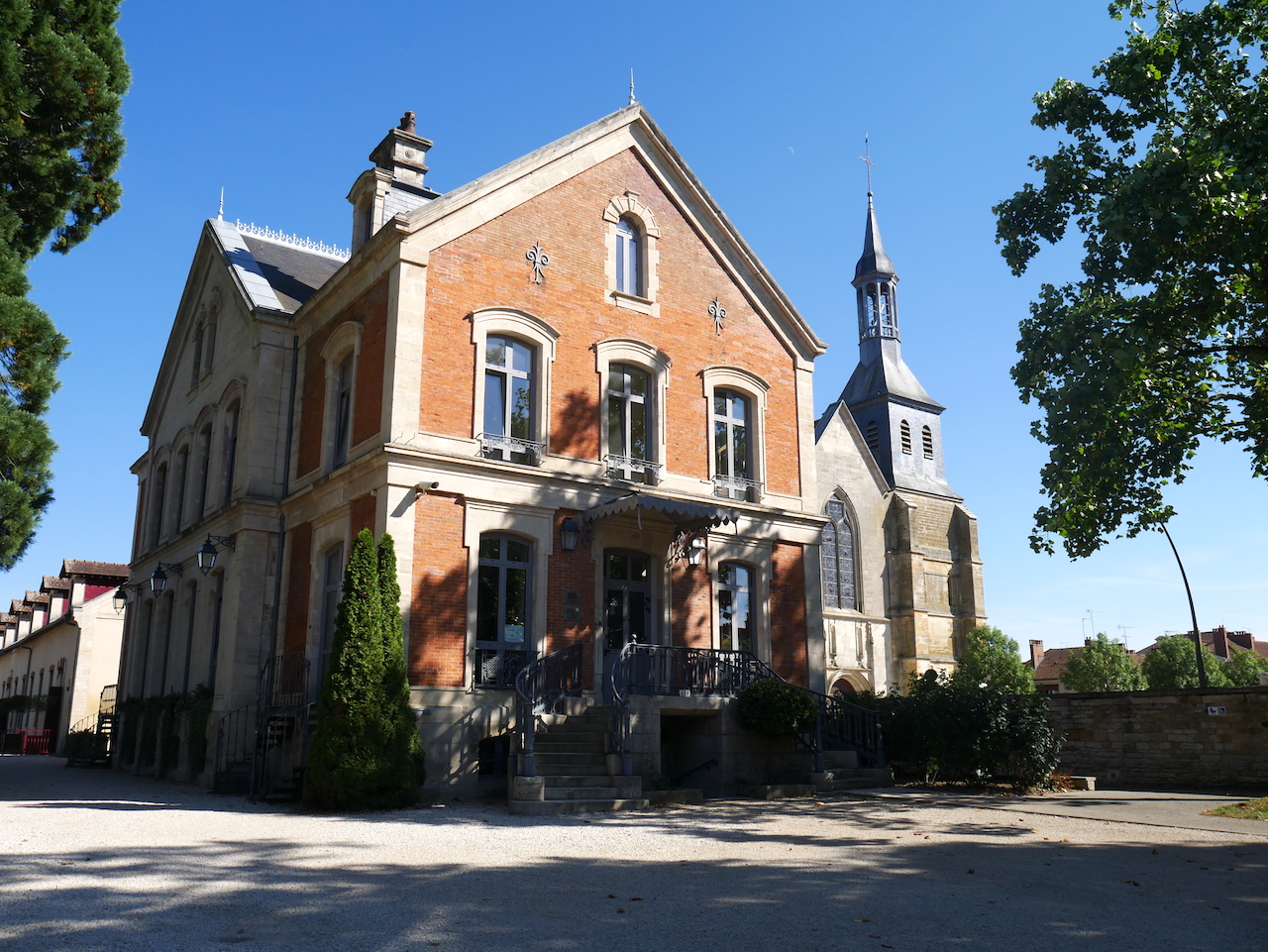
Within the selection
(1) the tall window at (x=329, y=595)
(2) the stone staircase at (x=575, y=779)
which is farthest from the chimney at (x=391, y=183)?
(2) the stone staircase at (x=575, y=779)

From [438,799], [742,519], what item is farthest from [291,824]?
[742,519]

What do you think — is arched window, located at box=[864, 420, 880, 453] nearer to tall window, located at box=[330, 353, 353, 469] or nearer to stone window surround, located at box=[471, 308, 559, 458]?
stone window surround, located at box=[471, 308, 559, 458]

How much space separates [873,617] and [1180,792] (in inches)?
979

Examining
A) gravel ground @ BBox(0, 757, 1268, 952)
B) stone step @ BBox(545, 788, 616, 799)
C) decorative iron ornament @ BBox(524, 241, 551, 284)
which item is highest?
decorative iron ornament @ BBox(524, 241, 551, 284)

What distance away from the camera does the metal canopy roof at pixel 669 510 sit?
15.6 metres

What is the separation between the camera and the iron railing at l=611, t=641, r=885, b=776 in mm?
14867

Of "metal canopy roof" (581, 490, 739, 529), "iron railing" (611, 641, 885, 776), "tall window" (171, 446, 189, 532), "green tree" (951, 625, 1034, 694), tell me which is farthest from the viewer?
"green tree" (951, 625, 1034, 694)

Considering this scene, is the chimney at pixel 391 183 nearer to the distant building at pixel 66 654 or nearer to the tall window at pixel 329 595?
the tall window at pixel 329 595

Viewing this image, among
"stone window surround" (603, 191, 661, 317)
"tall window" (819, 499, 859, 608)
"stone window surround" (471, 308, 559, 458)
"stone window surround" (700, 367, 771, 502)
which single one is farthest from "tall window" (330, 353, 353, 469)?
"tall window" (819, 499, 859, 608)

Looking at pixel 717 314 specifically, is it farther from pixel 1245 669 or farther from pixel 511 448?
pixel 1245 669

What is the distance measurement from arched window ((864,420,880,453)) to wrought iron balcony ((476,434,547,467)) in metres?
36.4

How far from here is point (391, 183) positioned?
70.0 feet

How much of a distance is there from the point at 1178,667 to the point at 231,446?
174 ft

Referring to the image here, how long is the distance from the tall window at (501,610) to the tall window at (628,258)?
18.0 feet
